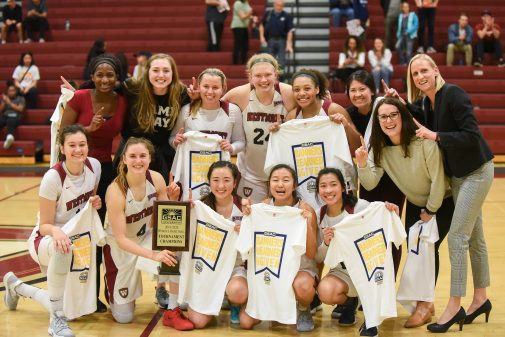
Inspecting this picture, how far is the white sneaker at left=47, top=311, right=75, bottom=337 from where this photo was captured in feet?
15.8

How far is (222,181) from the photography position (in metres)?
5.10

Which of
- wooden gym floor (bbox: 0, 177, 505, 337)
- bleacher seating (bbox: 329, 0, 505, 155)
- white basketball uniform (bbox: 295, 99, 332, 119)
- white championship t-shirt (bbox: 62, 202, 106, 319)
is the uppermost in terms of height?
bleacher seating (bbox: 329, 0, 505, 155)

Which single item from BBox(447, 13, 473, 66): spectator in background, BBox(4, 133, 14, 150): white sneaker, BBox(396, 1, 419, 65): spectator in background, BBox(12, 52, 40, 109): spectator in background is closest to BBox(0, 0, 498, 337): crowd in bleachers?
BBox(4, 133, 14, 150): white sneaker

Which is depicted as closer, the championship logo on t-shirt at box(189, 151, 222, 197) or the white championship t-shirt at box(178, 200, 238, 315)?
the white championship t-shirt at box(178, 200, 238, 315)

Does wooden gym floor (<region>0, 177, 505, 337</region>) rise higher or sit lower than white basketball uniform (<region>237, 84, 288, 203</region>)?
lower

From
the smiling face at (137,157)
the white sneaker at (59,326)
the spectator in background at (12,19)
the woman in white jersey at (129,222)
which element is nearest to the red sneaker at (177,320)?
the woman in white jersey at (129,222)

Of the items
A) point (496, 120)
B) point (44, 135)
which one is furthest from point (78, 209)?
point (496, 120)

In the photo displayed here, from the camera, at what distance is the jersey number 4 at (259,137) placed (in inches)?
224

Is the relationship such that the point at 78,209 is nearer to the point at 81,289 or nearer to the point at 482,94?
the point at 81,289

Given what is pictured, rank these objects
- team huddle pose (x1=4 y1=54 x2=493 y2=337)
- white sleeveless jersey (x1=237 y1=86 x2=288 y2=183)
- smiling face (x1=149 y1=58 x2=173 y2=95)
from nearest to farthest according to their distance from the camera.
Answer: team huddle pose (x1=4 y1=54 x2=493 y2=337), smiling face (x1=149 y1=58 x2=173 y2=95), white sleeveless jersey (x1=237 y1=86 x2=288 y2=183)

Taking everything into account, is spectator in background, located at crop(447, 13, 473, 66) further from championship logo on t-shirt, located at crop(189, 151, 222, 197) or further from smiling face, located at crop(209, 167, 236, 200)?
smiling face, located at crop(209, 167, 236, 200)

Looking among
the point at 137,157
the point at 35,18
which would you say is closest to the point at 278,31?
the point at 35,18

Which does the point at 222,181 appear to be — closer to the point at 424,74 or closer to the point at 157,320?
the point at 157,320

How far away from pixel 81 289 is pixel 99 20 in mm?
12555
